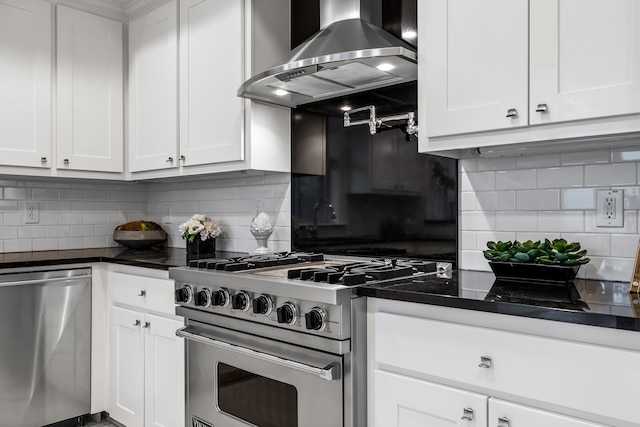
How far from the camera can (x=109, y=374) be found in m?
2.82

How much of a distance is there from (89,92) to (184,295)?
1.69 m

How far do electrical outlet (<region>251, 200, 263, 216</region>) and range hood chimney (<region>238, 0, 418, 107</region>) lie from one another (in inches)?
26.8

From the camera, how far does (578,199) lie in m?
1.79

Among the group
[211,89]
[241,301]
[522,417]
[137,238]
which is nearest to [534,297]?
[522,417]

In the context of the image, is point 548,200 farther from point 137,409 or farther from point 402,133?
point 137,409

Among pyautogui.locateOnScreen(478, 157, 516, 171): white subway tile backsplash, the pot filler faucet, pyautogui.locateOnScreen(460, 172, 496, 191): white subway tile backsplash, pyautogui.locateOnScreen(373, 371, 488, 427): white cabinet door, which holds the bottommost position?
pyautogui.locateOnScreen(373, 371, 488, 427): white cabinet door

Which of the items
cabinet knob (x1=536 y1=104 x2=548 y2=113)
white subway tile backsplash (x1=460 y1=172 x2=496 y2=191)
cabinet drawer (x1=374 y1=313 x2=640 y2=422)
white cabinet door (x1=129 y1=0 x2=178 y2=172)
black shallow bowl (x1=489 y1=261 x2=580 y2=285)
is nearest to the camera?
cabinet drawer (x1=374 y1=313 x2=640 y2=422)

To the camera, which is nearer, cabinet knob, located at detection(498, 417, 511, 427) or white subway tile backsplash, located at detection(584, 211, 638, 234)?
cabinet knob, located at detection(498, 417, 511, 427)

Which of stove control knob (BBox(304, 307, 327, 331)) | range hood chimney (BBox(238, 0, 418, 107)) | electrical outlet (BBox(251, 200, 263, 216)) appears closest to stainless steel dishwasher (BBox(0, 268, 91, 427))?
electrical outlet (BBox(251, 200, 263, 216))

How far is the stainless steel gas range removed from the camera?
62.2 inches

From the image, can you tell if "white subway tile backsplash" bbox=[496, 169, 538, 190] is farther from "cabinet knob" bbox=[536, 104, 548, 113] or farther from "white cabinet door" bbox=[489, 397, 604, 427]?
"white cabinet door" bbox=[489, 397, 604, 427]

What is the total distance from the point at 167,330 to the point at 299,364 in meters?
0.99

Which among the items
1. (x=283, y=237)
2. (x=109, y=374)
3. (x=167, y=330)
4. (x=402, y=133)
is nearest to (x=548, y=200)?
(x=402, y=133)

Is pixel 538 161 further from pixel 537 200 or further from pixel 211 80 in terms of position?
pixel 211 80
